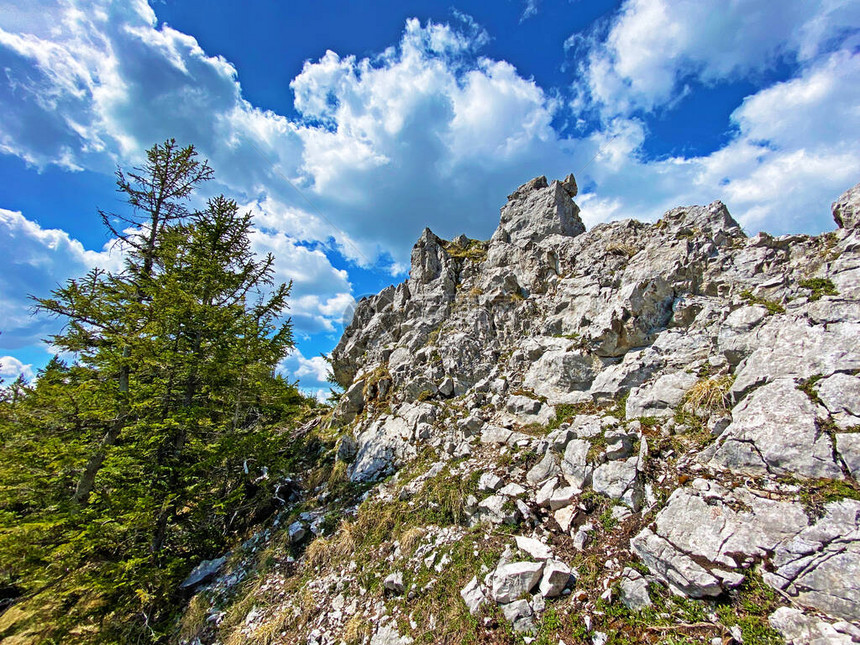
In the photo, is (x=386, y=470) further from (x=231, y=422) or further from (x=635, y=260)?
(x=635, y=260)

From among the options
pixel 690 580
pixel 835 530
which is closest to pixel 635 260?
pixel 835 530

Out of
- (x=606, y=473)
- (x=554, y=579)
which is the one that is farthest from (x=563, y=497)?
(x=554, y=579)

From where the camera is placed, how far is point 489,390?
12.4 m

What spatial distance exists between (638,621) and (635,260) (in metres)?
11.3

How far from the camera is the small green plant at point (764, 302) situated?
7.90 m

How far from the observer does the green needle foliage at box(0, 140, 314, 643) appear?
8.12m

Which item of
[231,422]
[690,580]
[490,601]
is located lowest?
[490,601]

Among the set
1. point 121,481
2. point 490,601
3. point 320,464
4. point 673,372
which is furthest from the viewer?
point 320,464

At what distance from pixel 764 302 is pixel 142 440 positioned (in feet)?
62.5

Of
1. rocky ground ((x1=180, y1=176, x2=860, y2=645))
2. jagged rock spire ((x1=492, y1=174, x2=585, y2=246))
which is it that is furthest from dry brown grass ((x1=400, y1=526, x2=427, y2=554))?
jagged rock spire ((x1=492, y1=174, x2=585, y2=246))

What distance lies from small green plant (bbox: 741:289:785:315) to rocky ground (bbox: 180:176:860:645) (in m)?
0.07

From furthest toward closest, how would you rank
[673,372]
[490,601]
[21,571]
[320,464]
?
[320,464]
[673,372]
[21,571]
[490,601]

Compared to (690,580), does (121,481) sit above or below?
above

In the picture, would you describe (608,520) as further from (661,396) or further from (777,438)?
(661,396)
